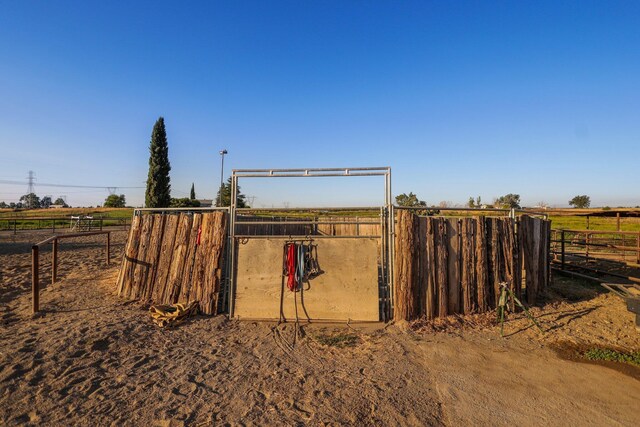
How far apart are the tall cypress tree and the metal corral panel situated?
113 ft

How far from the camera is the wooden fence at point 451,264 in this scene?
652cm

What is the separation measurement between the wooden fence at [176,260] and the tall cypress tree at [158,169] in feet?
106

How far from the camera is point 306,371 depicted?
470 cm

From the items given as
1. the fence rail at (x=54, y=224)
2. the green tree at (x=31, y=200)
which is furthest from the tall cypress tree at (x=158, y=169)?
the green tree at (x=31, y=200)

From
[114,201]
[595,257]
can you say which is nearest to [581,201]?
[595,257]

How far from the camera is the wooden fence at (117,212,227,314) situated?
7.14 metres

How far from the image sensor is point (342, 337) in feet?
19.5

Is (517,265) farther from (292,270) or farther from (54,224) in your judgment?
(54,224)

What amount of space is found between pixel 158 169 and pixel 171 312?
118ft

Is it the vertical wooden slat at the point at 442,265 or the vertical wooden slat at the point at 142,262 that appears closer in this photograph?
the vertical wooden slat at the point at 442,265

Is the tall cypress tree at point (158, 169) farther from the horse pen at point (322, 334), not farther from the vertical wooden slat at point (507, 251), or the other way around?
the vertical wooden slat at point (507, 251)

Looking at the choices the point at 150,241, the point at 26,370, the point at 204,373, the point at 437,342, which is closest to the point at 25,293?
the point at 150,241

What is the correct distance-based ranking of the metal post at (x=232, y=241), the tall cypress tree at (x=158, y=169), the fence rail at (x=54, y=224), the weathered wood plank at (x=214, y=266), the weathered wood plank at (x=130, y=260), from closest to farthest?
the metal post at (x=232, y=241), the weathered wood plank at (x=214, y=266), the weathered wood plank at (x=130, y=260), the fence rail at (x=54, y=224), the tall cypress tree at (x=158, y=169)

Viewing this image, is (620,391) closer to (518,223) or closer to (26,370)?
(518,223)
